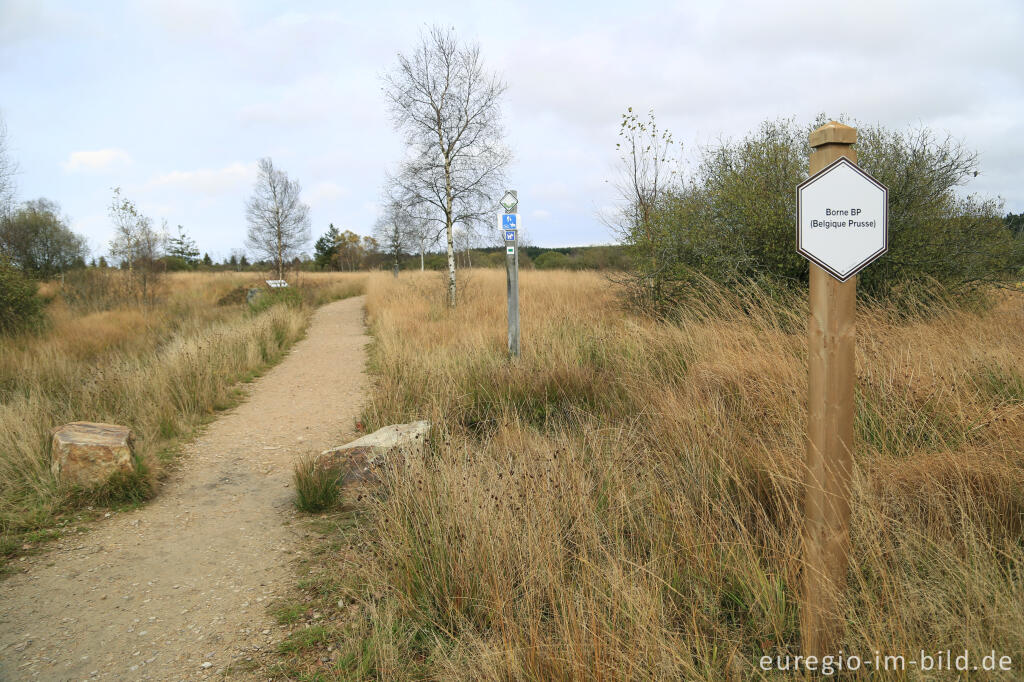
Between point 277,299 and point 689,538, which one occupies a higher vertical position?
point 277,299

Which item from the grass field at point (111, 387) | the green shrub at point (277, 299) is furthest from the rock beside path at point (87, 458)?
the green shrub at point (277, 299)

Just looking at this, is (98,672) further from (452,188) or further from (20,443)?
(452,188)

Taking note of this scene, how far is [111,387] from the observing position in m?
7.02

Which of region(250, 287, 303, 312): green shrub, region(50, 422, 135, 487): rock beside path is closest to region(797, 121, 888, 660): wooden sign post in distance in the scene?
region(50, 422, 135, 487): rock beside path

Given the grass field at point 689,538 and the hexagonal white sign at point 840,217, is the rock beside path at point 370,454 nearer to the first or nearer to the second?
the grass field at point 689,538

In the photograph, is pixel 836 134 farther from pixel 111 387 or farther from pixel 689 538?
pixel 111 387

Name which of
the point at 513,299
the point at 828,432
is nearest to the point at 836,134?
the point at 828,432

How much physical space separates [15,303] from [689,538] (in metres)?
15.9

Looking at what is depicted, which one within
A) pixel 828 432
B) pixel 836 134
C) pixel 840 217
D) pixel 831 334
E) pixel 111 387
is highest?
pixel 836 134

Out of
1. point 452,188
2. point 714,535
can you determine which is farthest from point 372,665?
point 452,188

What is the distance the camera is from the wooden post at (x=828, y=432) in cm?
205

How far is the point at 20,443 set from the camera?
4.95 metres

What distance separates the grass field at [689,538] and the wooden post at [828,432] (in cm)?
11

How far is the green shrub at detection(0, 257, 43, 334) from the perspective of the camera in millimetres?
12578
